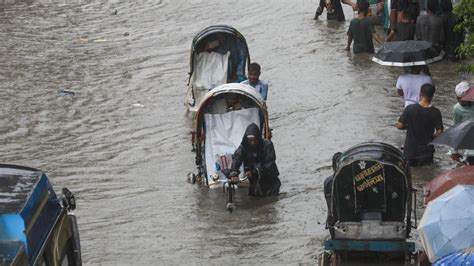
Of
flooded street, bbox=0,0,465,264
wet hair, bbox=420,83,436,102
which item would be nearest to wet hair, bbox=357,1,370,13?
flooded street, bbox=0,0,465,264

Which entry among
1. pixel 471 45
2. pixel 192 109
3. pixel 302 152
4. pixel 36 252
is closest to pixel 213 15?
pixel 192 109

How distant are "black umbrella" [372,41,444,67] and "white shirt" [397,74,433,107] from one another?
2.57ft

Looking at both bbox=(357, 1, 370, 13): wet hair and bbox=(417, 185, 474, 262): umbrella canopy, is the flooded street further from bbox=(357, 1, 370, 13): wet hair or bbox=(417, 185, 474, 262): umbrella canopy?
bbox=(417, 185, 474, 262): umbrella canopy

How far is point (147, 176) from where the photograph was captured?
1524 cm

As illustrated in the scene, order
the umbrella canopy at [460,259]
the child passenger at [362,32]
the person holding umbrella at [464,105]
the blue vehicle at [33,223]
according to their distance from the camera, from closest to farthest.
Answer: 1. the umbrella canopy at [460,259]
2. the blue vehicle at [33,223]
3. the person holding umbrella at [464,105]
4. the child passenger at [362,32]

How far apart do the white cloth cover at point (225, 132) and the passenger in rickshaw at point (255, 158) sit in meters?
0.71

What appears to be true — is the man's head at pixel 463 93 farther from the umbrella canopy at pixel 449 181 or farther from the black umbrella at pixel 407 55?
the umbrella canopy at pixel 449 181

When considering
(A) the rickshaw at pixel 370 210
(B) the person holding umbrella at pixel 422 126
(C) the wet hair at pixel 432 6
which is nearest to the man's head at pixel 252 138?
(B) the person holding umbrella at pixel 422 126

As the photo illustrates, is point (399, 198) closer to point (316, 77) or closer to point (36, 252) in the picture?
point (36, 252)

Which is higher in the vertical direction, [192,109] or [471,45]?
[471,45]

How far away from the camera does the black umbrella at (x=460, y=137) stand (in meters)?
11.6

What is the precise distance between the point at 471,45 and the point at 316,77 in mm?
8340

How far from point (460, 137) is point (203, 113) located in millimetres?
4145

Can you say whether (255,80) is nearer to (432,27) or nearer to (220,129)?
(220,129)
